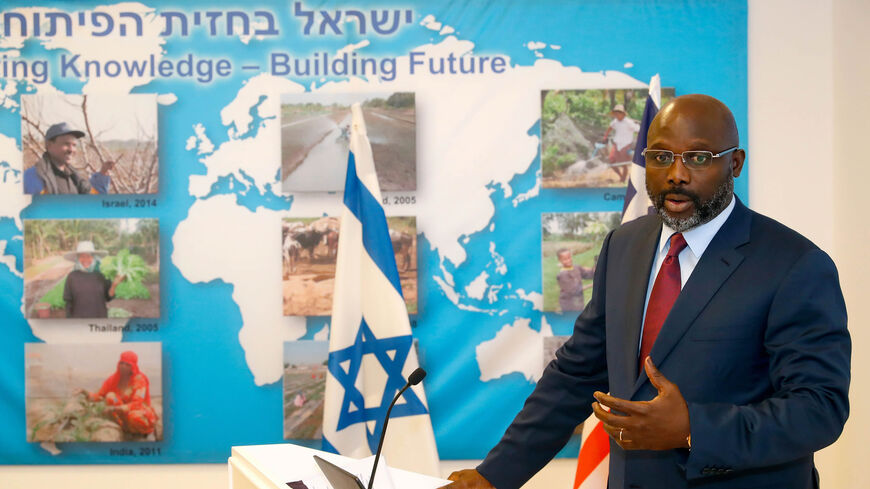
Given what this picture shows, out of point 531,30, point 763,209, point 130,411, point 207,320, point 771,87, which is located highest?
point 531,30

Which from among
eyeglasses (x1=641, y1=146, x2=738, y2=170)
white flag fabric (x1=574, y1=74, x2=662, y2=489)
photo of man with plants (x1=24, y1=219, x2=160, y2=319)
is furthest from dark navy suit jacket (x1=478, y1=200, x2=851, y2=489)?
photo of man with plants (x1=24, y1=219, x2=160, y2=319)

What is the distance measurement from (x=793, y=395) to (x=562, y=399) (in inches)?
21.6

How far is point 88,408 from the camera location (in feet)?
10.0

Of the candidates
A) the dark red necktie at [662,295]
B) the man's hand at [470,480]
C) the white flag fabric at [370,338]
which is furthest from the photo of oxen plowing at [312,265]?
the dark red necktie at [662,295]

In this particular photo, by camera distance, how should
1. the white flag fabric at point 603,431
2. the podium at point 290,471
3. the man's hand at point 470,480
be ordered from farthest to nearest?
the white flag fabric at point 603,431 < the man's hand at point 470,480 < the podium at point 290,471

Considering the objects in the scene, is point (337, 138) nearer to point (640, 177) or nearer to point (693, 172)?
point (640, 177)

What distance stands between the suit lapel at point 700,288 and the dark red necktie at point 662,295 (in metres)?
0.05

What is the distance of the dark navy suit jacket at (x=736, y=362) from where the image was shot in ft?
4.31

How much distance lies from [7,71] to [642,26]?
8.30 feet

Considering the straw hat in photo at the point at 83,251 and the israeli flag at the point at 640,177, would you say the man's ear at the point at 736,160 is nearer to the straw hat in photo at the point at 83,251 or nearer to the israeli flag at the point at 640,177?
the israeli flag at the point at 640,177

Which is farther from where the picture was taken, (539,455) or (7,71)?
(7,71)

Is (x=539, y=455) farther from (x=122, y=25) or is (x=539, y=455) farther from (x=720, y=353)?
(x=122, y=25)

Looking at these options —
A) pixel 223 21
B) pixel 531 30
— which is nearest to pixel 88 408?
pixel 223 21

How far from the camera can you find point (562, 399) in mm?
1763
